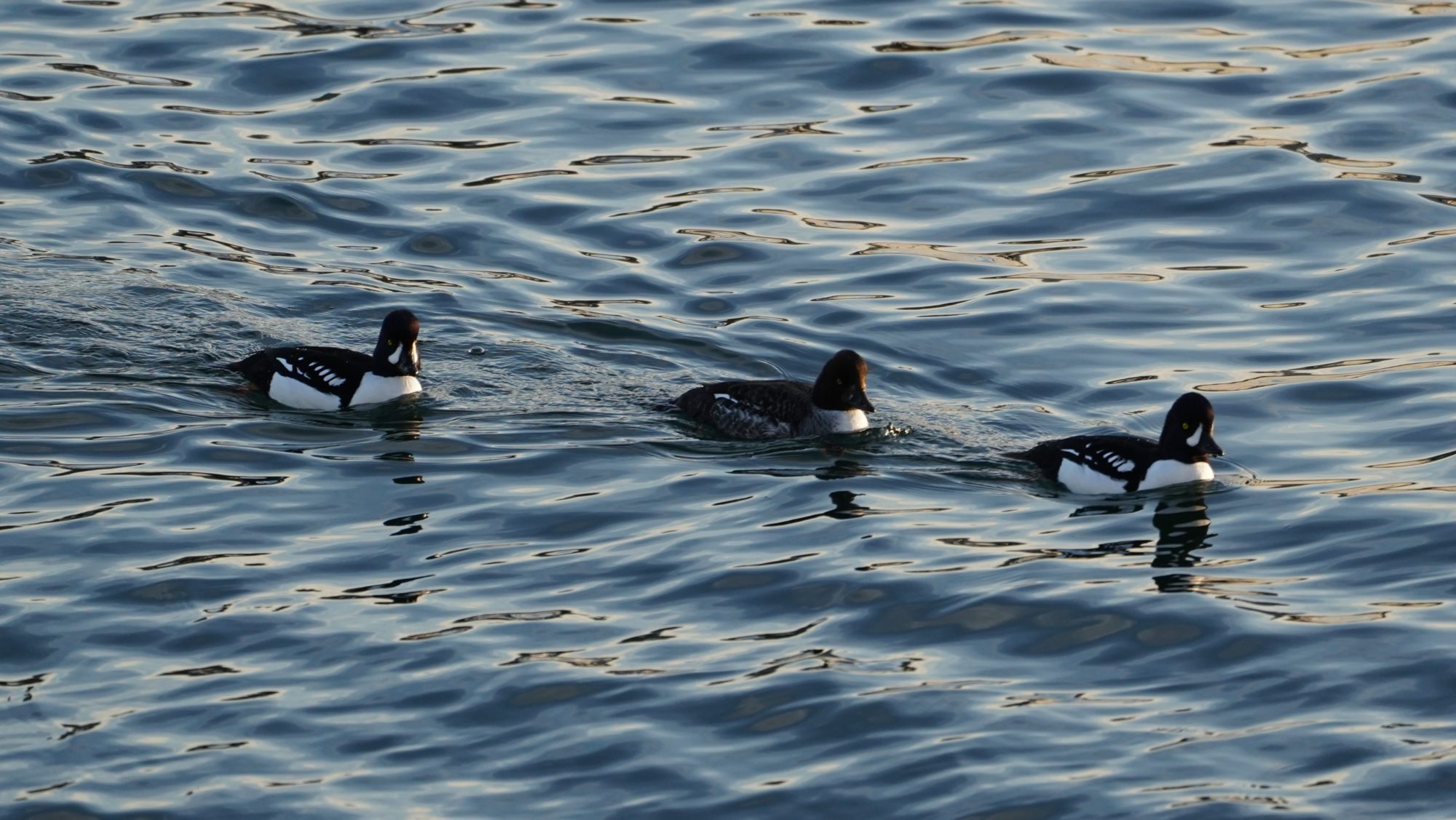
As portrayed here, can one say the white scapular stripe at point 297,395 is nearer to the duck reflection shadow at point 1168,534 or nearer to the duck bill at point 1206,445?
the duck reflection shadow at point 1168,534

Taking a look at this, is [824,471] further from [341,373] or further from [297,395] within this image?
[297,395]

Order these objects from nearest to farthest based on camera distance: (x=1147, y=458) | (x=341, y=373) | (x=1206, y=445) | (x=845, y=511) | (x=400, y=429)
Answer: (x=845, y=511) < (x=1206, y=445) < (x=1147, y=458) < (x=400, y=429) < (x=341, y=373)

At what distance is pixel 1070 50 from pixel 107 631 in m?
15.0

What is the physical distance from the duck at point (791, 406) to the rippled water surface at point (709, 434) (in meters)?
0.18

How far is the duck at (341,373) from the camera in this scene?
16.1 meters

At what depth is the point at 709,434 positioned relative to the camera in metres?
15.6

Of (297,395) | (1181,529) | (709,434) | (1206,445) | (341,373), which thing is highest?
(341,373)

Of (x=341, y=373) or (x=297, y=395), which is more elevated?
(x=341, y=373)

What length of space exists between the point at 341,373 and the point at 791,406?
3.31 meters

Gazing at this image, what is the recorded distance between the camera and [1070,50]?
24.2m

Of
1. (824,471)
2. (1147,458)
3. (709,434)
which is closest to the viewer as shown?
(1147,458)

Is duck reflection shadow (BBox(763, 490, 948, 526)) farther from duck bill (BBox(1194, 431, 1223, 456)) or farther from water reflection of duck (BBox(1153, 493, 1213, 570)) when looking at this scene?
duck bill (BBox(1194, 431, 1223, 456))

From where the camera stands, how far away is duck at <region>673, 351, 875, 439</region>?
51.3 ft

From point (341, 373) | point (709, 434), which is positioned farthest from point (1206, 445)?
point (341, 373)
